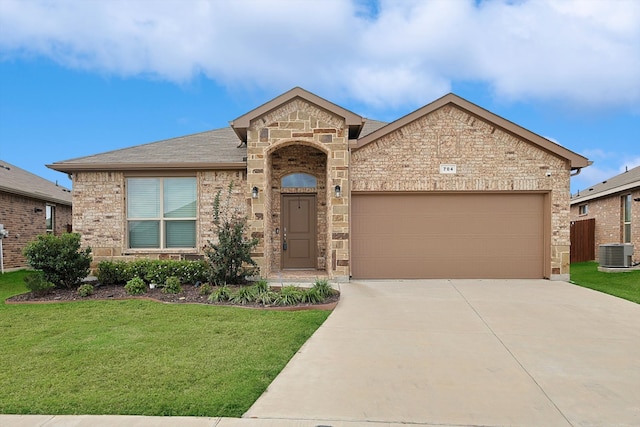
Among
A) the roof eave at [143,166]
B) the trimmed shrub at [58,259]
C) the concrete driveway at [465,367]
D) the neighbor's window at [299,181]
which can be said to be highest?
the roof eave at [143,166]

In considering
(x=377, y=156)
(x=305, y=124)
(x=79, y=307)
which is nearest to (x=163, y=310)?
(x=79, y=307)

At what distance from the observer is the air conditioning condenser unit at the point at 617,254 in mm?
12636

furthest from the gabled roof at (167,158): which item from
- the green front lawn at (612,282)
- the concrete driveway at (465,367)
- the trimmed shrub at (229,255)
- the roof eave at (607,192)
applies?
the roof eave at (607,192)

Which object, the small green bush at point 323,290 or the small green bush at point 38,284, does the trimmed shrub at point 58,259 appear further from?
the small green bush at point 323,290

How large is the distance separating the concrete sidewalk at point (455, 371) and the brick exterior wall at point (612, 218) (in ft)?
28.7

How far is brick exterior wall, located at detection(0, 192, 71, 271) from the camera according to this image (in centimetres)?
1366

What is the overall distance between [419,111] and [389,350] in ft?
22.9

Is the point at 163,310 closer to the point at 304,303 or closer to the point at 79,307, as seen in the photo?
the point at 79,307

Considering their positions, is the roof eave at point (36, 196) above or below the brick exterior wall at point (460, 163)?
below

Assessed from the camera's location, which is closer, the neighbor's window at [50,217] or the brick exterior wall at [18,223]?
the brick exterior wall at [18,223]

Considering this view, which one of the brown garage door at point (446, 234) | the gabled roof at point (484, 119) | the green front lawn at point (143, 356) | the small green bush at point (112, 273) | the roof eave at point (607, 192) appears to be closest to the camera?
the green front lawn at point (143, 356)

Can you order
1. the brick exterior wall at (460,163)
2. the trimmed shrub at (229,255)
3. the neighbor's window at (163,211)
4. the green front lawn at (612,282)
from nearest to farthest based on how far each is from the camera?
1. the trimmed shrub at (229,255)
2. the green front lawn at (612,282)
3. the brick exterior wall at (460,163)
4. the neighbor's window at (163,211)

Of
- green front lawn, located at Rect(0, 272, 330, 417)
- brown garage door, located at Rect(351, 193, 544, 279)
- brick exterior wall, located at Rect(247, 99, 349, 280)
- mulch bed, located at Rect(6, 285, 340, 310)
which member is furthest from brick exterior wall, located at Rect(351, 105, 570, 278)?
green front lawn, located at Rect(0, 272, 330, 417)

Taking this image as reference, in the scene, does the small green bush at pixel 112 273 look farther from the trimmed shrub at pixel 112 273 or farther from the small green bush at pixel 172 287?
the small green bush at pixel 172 287
